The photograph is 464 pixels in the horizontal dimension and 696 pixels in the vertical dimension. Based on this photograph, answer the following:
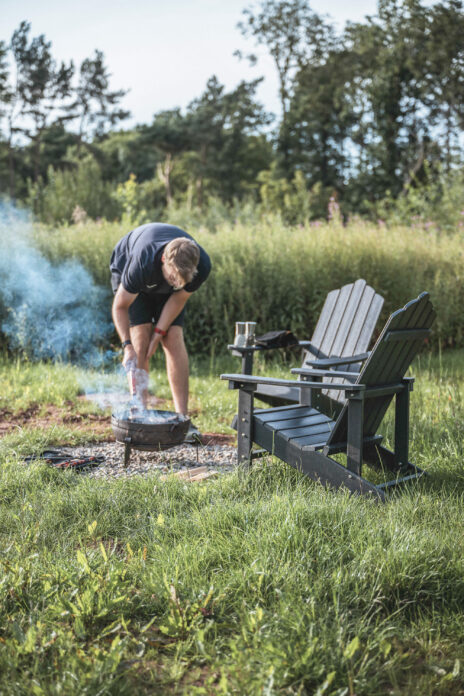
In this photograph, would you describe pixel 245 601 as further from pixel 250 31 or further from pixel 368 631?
pixel 250 31

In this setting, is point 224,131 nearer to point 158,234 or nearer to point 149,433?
point 158,234

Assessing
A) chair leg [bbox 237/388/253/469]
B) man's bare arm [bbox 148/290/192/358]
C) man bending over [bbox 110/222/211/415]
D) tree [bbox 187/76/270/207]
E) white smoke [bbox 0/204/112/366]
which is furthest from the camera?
tree [bbox 187/76/270/207]

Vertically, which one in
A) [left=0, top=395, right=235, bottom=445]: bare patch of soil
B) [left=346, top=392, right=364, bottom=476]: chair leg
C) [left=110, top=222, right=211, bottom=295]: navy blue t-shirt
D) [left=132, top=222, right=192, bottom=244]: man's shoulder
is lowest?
[left=0, top=395, right=235, bottom=445]: bare patch of soil

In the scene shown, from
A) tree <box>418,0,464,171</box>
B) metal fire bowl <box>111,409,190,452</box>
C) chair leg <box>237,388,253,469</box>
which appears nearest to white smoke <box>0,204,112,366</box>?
metal fire bowl <box>111,409,190,452</box>

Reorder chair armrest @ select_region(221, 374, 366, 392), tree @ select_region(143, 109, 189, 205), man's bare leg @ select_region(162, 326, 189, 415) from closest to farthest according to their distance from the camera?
chair armrest @ select_region(221, 374, 366, 392) < man's bare leg @ select_region(162, 326, 189, 415) < tree @ select_region(143, 109, 189, 205)

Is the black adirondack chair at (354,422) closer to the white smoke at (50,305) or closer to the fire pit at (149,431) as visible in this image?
the fire pit at (149,431)

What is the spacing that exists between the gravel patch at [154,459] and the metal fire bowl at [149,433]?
0.15m

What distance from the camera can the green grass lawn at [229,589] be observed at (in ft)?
5.75

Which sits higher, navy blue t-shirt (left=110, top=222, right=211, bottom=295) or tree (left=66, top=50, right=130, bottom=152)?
tree (left=66, top=50, right=130, bottom=152)

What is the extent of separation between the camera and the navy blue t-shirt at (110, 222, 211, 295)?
404 centimetres

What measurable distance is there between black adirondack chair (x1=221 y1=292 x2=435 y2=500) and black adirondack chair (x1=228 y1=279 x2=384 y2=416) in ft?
1.55

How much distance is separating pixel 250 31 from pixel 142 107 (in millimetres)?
8851

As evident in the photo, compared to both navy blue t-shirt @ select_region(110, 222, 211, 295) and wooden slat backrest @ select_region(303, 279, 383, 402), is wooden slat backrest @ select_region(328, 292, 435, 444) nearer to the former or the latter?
wooden slat backrest @ select_region(303, 279, 383, 402)

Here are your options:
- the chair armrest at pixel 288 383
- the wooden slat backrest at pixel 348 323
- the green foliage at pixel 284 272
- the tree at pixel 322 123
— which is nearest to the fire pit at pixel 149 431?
the chair armrest at pixel 288 383
